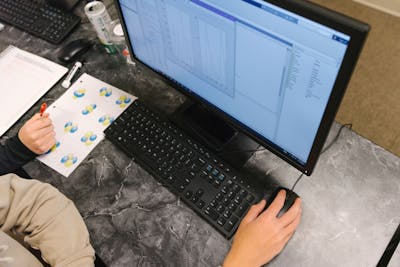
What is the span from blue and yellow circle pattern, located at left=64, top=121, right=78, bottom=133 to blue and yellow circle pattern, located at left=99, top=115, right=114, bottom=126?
70 mm

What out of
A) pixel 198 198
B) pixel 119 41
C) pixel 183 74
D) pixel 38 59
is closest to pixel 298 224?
pixel 198 198

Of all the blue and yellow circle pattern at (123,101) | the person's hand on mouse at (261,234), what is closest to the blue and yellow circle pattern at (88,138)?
the blue and yellow circle pattern at (123,101)

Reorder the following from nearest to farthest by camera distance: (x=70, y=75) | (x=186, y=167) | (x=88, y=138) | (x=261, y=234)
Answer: (x=261, y=234) < (x=186, y=167) < (x=88, y=138) < (x=70, y=75)

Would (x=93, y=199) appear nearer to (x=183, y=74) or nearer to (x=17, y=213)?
(x=17, y=213)

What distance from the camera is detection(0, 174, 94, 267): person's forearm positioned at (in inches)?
28.1

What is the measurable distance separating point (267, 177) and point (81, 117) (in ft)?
1.72

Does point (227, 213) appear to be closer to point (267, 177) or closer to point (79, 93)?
point (267, 177)

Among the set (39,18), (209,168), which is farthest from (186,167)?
(39,18)

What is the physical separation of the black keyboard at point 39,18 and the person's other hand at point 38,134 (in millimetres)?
358

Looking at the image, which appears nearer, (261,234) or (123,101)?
(261,234)

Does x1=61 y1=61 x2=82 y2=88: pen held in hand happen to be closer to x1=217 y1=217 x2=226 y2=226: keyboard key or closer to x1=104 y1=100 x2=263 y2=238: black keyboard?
x1=104 y1=100 x2=263 y2=238: black keyboard

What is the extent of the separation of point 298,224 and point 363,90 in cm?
134

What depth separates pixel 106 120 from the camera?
92cm

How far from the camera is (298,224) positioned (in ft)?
2.37
